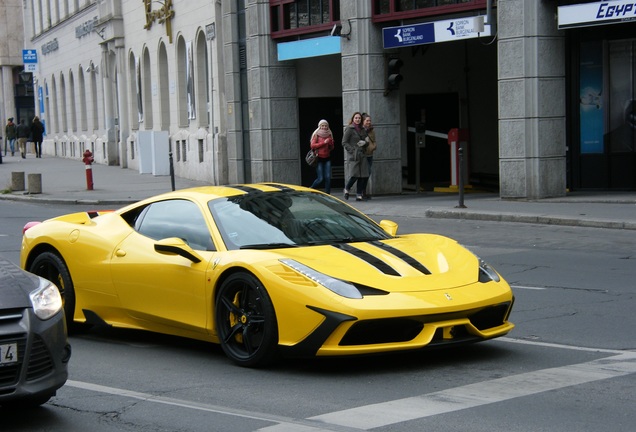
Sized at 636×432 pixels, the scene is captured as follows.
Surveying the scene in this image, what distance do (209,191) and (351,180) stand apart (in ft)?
Answer: 51.7

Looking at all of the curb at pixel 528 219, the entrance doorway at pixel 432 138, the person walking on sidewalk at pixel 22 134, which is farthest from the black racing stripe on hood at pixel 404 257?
the person walking on sidewalk at pixel 22 134

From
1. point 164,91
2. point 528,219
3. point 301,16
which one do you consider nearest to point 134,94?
point 164,91

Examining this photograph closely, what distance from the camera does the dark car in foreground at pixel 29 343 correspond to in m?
6.09

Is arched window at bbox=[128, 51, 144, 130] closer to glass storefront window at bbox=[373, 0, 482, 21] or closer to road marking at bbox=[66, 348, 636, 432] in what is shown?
glass storefront window at bbox=[373, 0, 482, 21]

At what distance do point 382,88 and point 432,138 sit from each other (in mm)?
4890

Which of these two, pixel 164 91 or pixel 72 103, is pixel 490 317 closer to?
pixel 164 91

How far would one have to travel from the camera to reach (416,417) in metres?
6.39

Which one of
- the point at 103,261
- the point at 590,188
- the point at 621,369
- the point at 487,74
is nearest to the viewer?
the point at 621,369

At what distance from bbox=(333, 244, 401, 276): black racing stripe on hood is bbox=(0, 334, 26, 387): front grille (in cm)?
270

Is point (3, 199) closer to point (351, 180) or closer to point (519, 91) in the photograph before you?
point (351, 180)

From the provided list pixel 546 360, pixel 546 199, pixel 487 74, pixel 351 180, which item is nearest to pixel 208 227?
pixel 546 360

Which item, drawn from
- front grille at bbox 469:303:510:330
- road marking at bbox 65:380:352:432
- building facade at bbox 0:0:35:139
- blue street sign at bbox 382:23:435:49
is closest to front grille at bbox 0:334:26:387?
road marking at bbox 65:380:352:432

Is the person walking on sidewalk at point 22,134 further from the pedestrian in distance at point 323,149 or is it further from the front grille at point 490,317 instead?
the front grille at point 490,317

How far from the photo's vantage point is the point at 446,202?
23.7 m
